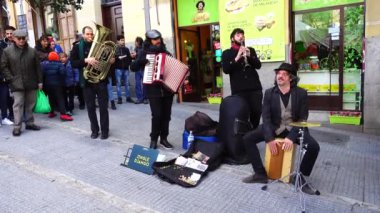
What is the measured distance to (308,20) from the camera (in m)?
7.29

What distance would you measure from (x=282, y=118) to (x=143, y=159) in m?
1.72

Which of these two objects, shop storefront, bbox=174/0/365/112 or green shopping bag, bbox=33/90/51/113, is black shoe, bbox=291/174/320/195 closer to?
shop storefront, bbox=174/0/365/112

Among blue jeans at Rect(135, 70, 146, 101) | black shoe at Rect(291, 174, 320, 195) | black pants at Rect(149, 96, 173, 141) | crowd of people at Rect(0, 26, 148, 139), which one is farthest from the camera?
blue jeans at Rect(135, 70, 146, 101)

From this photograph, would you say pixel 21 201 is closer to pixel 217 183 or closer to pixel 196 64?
pixel 217 183

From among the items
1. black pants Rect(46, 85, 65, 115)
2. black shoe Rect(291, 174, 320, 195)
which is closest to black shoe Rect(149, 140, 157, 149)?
black shoe Rect(291, 174, 320, 195)

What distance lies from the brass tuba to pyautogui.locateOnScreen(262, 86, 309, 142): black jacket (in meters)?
2.62

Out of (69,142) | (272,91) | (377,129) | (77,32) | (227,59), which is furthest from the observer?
(77,32)

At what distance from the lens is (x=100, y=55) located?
5488 mm

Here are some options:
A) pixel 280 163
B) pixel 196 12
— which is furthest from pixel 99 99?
pixel 196 12

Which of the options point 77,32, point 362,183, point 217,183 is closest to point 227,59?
point 217,183

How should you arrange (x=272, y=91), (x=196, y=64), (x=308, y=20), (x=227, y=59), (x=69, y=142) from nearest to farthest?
(x=272, y=91) → (x=227, y=59) → (x=69, y=142) → (x=308, y=20) → (x=196, y=64)

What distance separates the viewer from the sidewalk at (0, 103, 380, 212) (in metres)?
3.61

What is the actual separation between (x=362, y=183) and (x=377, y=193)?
0.30 metres

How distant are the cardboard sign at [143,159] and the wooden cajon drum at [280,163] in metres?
1.32
